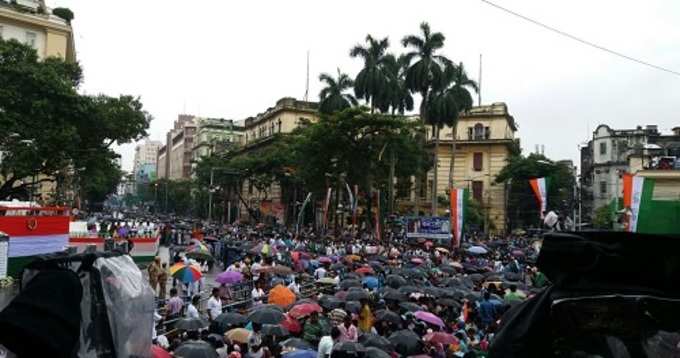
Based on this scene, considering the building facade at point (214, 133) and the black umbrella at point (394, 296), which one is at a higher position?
the building facade at point (214, 133)

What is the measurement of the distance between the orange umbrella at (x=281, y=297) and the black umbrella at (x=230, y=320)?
80.8 inches

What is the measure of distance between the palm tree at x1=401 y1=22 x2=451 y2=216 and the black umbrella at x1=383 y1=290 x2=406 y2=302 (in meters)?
31.2

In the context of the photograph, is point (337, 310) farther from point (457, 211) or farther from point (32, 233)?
point (457, 211)

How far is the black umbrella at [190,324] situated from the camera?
10.4m

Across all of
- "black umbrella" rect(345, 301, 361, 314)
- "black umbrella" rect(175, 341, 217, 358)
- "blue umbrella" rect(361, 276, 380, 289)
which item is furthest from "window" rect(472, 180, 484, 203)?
"black umbrella" rect(175, 341, 217, 358)

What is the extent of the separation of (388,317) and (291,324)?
6.03ft

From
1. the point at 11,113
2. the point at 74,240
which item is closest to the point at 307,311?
the point at 74,240

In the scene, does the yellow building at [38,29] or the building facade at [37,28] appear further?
the building facade at [37,28]

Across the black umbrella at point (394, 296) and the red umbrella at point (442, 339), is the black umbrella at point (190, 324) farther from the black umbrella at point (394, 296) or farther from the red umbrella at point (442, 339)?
the black umbrella at point (394, 296)

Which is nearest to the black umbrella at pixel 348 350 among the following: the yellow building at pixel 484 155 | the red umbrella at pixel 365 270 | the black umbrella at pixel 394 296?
the black umbrella at pixel 394 296

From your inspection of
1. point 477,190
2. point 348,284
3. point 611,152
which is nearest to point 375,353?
point 348,284

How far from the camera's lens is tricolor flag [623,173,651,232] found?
14098mm

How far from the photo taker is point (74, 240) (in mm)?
25531

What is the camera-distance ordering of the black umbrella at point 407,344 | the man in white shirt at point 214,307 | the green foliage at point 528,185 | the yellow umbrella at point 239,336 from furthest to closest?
the green foliage at point 528,185 → the man in white shirt at point 214,307 → the black umbrella at point 407,344 → the yellow umbrella at point 239,336
